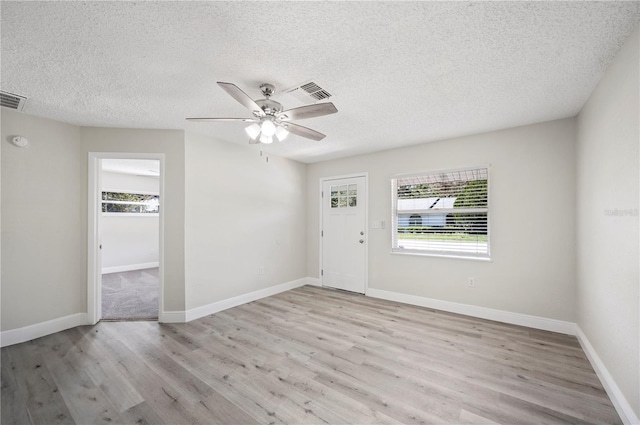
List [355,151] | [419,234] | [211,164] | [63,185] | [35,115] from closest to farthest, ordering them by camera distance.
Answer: [35,115], [63,185], [211,164], [419,234], [355,151]

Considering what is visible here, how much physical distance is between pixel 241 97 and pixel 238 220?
2.49 meters

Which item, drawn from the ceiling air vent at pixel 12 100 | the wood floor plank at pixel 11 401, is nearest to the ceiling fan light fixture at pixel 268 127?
the ceiling air vent at pixel 12 100

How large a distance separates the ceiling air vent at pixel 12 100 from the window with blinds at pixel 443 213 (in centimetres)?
448

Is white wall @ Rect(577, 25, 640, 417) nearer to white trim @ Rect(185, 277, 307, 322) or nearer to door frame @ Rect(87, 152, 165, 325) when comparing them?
white trim @ Rect(185, 277, 307, 322)

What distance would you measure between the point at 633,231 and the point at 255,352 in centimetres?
306

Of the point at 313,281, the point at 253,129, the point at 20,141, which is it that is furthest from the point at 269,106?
the point at 313,281

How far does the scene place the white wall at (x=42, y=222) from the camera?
9.21 ft

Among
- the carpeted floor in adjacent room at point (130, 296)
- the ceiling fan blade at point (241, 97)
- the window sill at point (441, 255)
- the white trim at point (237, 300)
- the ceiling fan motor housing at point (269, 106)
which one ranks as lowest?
the carpeted floor in adjacent room at point (130, 296)

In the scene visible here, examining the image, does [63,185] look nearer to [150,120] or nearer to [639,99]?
[150,120]

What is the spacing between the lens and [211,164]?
3758 millimetres

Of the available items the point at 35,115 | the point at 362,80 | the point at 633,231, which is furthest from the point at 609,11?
the point at 35,115

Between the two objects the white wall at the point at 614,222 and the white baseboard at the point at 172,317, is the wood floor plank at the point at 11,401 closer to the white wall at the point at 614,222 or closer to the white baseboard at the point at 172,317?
the white baseboard at the point at 172,317

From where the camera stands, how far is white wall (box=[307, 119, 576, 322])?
3.03 metres

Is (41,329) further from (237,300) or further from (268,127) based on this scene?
(268,127)
